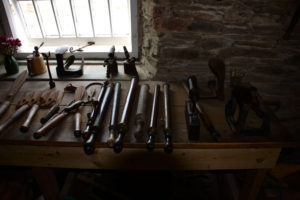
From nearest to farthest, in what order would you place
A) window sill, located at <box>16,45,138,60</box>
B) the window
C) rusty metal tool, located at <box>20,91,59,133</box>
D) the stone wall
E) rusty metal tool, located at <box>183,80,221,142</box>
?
1. rusty metal tool, located at <box>183,80,221,142</box>
2. rusty metal tool, located at <box>20,91,59,133</box>
3. the stone wall
4. the window
5. window sill, located at <box>16,45,138,60</box>

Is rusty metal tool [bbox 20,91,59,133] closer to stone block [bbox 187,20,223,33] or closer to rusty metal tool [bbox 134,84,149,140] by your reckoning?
rusty metal tool [bbox 134,84,149,140]

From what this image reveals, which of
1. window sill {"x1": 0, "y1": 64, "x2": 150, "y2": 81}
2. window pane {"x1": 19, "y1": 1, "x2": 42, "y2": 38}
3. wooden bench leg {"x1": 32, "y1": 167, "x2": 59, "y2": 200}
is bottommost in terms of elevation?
wooden bench leg {"x1": 32, "y1": 167, "x2": 59, "y2": 200}

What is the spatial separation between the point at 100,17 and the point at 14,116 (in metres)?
1.24

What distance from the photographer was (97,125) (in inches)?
47.0

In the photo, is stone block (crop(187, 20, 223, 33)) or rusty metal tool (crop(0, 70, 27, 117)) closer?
rusty metal tool (crop(0, 70, 27, 117))

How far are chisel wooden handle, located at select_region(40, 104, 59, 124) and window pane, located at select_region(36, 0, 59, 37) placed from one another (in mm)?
1134

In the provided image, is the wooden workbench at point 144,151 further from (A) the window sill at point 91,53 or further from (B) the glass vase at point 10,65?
(A) the window sill at point 91,53

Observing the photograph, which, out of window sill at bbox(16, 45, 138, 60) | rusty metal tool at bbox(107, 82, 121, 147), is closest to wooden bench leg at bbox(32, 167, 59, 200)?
rusty metal tool at bbox(107, 82, 121, 147)

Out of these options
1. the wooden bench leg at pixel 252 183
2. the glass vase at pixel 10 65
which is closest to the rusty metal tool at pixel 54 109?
the glass vase at pixel 10 65


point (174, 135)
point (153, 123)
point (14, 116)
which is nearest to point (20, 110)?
point (14, 116)

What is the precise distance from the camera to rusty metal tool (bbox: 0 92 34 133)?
125 cm

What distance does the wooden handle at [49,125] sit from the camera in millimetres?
1160

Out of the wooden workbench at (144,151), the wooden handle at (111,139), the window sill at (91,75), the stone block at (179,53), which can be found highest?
the stone block at (179,53)

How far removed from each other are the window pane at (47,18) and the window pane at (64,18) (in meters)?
0.06
